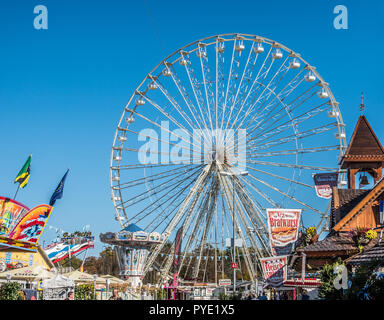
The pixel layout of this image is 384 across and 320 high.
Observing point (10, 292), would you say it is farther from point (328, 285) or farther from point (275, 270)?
point (328, 285)

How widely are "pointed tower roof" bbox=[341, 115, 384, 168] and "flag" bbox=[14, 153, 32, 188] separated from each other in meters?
27.8

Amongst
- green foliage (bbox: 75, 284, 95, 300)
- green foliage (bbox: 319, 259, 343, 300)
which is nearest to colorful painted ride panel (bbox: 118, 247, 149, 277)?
green foliage (bbox: 75, 284, 95, 300)

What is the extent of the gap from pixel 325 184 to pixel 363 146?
3720 millimetres

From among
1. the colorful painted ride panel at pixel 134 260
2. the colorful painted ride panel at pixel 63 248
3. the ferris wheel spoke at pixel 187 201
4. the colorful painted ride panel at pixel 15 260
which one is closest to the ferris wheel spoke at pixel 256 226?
the ferris wheel spoke at pixel 187 201

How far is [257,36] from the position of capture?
134ft

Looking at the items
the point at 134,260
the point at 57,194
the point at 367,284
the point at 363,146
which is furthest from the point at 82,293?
the point at 367,284

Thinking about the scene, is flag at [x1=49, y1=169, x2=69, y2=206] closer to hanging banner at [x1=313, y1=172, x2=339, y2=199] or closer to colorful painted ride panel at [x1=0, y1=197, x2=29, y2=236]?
colorful painted ride panel at [x1=0, y1=197, x2=29, y2=236]

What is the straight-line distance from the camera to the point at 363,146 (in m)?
28.0

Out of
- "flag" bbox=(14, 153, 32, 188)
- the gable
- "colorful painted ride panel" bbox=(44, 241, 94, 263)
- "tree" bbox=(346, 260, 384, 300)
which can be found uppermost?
"flag" bbox=(14, 153, 32, 188)

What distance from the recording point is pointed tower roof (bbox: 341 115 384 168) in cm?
2770

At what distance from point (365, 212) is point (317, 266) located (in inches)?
125

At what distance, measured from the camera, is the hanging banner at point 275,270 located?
21391mm

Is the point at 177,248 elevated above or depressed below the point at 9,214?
below
